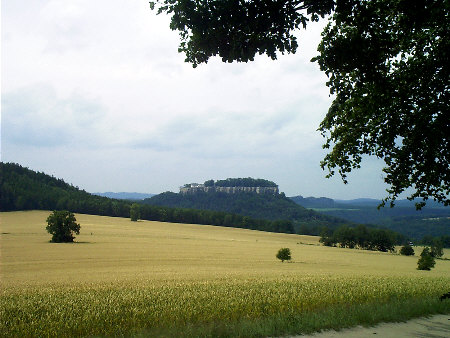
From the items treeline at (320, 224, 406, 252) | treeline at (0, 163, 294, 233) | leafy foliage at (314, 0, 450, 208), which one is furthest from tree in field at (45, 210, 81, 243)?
treeline at (0, 163, 294, 233)

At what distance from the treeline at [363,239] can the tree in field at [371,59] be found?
7958 centimetres

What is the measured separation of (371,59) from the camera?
27.9ft

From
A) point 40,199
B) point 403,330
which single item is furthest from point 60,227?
point 40,199

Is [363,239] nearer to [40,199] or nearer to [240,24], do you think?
[240,24]

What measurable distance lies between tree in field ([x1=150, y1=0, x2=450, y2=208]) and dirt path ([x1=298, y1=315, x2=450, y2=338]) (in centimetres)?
424

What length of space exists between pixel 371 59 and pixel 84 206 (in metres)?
122

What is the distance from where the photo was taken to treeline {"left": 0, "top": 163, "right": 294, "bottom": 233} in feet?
359

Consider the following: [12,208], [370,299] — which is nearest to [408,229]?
[12,208]

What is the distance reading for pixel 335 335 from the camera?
7809 mm

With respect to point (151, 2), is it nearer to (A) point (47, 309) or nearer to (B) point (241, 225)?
(A) point (47, 309)

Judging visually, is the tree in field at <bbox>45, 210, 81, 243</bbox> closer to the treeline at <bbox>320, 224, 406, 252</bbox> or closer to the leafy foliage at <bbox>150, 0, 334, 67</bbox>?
the leafy foliage at <bbox>150, 0, 334, 67</bbox>

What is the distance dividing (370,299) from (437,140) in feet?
21.7

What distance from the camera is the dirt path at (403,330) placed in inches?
311

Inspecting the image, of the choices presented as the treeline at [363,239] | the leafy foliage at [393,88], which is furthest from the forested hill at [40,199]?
the leafy foliage at [393,88]
